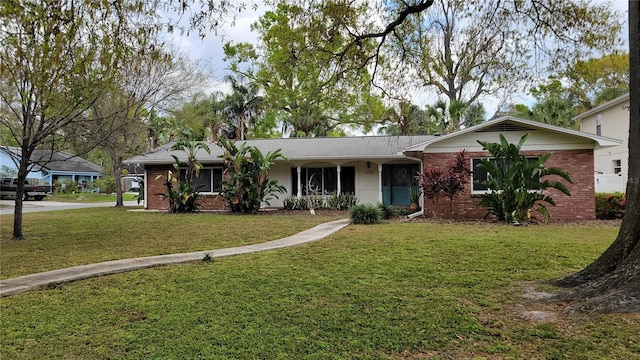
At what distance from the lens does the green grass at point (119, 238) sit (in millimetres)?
7955

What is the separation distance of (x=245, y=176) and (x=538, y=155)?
11.4 m

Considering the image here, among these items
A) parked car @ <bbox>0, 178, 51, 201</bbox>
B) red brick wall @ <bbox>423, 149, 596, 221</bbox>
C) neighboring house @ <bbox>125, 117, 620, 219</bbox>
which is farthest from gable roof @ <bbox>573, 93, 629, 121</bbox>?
parked car @ <bbox>0, 178, 51, 201</bbox>

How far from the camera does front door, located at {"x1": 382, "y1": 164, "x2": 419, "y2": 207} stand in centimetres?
1973

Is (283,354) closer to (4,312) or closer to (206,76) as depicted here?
(4,312)

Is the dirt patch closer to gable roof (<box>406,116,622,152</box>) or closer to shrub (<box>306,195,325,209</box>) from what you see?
gable roof (<box>406,116,622,152</box>)

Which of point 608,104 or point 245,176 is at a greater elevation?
point 608,104

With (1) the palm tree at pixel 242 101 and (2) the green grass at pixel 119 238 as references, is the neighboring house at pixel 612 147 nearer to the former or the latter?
(2) the green grass at pixel 119 238

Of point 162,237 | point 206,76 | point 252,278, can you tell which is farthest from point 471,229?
point 206,76

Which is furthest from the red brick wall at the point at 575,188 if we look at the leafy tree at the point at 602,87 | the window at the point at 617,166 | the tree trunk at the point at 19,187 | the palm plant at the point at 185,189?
the leafy tree at the point at 602,87

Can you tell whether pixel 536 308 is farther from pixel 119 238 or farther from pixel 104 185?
pixel 104 185

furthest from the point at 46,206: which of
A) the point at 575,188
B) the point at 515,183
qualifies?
the point at 575,188

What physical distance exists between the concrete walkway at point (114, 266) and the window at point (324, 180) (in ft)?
33.2

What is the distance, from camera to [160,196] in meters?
20.7

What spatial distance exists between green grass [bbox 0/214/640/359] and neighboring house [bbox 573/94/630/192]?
12.8 metres
